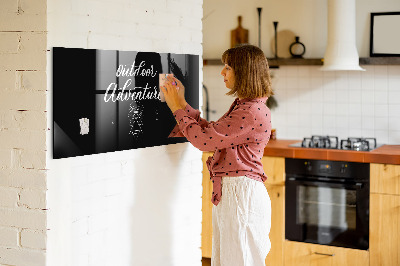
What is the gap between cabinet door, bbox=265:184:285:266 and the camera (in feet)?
14.6

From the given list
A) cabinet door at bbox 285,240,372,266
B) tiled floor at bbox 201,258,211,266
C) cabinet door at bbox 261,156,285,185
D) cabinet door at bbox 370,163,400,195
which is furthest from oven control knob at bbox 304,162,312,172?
tiled floor at bbox 201,258,211,266

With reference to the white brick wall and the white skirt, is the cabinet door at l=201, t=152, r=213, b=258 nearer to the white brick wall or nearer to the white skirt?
the white skirt

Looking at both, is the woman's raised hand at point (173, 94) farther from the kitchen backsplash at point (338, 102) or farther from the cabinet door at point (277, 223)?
the kitchen backsplash at point (338, 102)

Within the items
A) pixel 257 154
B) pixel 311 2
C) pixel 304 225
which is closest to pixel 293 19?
pixel 311 2

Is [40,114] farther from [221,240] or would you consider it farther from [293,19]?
[293,19]

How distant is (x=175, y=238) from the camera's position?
3.07 metres

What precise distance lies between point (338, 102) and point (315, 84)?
241mm

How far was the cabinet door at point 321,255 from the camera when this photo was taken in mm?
4223

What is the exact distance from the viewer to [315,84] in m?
4.95

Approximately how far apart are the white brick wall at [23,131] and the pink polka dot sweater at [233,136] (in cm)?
71

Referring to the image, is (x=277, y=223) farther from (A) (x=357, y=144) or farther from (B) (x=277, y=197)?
(A) (x=357, y=144)

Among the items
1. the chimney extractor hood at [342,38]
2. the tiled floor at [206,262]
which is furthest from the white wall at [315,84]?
the tiled floor at [206,262]

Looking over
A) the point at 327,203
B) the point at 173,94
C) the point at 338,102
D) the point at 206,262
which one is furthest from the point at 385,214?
the point at 173,94

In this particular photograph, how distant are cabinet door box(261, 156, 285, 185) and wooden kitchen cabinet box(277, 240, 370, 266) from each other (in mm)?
464
